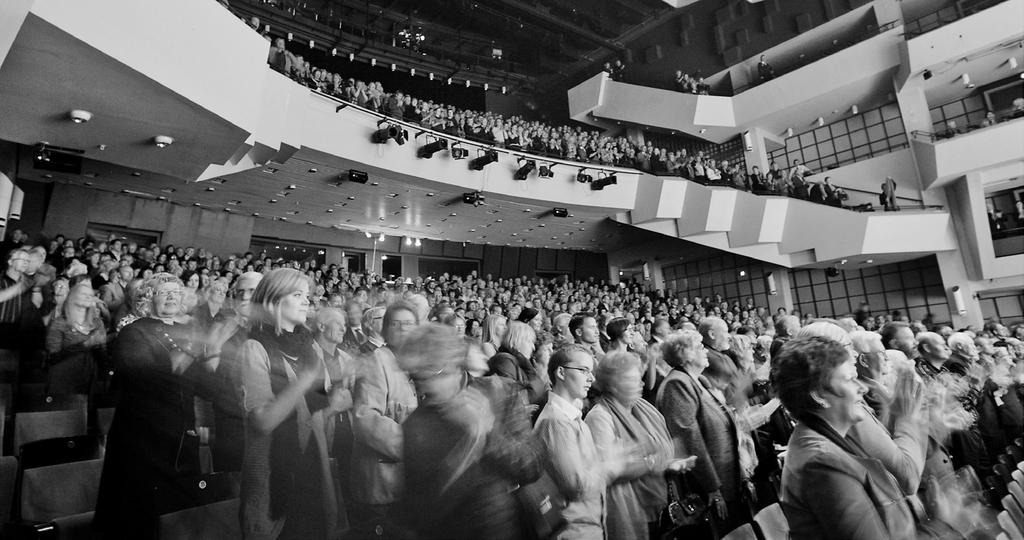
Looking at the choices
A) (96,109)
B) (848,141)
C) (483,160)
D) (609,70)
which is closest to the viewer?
(96,109)

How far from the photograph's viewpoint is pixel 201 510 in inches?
55.2

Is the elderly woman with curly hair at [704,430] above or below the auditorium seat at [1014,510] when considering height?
above

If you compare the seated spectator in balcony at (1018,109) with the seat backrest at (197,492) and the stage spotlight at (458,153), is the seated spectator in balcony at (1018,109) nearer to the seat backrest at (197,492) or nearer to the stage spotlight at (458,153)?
the stage spotlight at (458,153)

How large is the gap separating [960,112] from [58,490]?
17156 mm

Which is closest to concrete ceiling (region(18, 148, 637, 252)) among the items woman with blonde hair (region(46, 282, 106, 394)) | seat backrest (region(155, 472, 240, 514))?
woman with blonde hair (region(46, 282, 106, 394))

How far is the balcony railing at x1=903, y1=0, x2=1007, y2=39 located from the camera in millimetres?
10977

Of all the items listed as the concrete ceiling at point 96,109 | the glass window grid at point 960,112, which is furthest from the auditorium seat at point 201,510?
the glass window grid at point 960,112

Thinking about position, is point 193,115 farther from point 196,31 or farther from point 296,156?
point 296,156

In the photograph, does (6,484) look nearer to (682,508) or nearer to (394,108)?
(682,508)

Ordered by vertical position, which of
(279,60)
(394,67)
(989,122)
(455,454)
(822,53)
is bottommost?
(455,454)

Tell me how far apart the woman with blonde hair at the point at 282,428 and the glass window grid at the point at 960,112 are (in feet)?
51.3

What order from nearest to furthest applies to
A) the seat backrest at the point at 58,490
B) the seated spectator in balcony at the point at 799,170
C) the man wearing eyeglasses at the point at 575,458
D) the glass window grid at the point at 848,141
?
the man wearing eyeglasses at the point at 575,458, the seat backrest at the point at 58,490, the seated spectator in balcony at the point at 799,170, the glass window grid at the point at 848,141

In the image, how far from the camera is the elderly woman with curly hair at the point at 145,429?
1367 mm

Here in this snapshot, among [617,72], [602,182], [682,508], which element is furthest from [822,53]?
[682,508]
